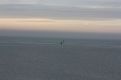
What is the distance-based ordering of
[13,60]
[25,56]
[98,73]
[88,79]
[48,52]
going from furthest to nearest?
[48,52]
[25,56]
[13,60]
[98,73]
[88,79]

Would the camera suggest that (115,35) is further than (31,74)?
Yes

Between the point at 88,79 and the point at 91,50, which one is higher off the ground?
A: the point at 88,79

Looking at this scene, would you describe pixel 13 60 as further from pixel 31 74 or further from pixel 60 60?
pixel 31 74

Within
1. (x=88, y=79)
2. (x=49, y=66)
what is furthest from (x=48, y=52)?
(x=88, y=79)

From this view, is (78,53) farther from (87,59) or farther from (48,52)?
(87,59)

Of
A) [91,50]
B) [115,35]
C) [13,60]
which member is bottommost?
[115,35]

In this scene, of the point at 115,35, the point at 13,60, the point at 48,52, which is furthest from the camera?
the point at 115,35
